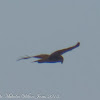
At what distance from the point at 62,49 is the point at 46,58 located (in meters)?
0.26

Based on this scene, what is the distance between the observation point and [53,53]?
14734 millimetres

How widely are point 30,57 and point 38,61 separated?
13 cm

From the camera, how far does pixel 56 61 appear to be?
14.8m

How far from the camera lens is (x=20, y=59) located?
15062 millimetres

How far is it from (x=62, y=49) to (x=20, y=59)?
70 cm

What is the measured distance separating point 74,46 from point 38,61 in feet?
1.85

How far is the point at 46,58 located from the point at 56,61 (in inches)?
6.5

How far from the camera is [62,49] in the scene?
14.7 metres

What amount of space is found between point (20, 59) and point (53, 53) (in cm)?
56

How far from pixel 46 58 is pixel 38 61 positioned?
5.9 inches

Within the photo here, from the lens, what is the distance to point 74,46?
14.6 metres

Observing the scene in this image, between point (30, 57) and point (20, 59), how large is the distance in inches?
9.0

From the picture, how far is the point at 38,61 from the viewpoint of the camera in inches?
584

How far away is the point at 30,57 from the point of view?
48.8 feet
